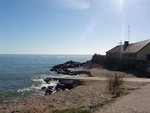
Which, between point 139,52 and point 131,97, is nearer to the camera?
point 131,97

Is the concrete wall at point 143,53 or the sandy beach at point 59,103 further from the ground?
the concrete wall at point 143,53

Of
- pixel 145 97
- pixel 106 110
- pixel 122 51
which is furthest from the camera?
pixel 122 51

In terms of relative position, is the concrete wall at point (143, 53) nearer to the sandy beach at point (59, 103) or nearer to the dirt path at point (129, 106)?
the sandy beach at point (59, 103)

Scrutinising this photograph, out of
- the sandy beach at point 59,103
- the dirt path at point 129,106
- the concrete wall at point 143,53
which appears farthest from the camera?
the concrete wall at point 143,53

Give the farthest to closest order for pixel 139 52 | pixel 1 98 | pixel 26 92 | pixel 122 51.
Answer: pixel 122 51 < pixel 139 52 < pixel 26 92 < pixel 1 98

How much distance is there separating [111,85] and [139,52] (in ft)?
94.0

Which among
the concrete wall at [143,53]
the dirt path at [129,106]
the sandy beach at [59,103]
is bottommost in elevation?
the sandy beach at [59,103]

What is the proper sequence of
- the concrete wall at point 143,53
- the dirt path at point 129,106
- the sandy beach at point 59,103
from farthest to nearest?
the concrete wall at point 143,53
the sandy beach at point 59,103
the dirt path at point 129,106

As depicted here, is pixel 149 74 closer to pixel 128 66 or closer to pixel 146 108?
pixel 128 66

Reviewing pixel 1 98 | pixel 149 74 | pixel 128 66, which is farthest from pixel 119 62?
pixel 1 98

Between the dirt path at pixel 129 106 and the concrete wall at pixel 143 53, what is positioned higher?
the concrete wall at pixel 143 53

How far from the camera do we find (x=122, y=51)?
61.5 meters

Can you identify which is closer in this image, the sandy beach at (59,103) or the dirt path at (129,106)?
the dirt path at (129,106)

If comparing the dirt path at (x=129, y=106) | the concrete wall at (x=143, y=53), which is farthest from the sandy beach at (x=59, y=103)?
the concrete wall at (x=143, y=53)
